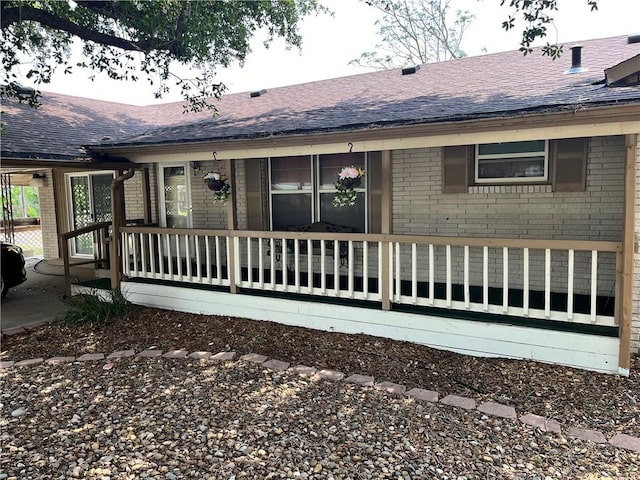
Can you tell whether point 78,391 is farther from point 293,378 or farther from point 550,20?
point 550,20

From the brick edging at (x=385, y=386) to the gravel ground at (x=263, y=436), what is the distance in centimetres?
8

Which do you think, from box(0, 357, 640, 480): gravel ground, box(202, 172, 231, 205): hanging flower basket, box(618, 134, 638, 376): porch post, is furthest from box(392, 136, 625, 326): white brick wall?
box(0, 357, 640, 480): gravel ground

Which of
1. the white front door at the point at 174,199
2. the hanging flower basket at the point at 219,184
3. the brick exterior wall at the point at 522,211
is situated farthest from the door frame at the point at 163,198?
the brick exterior wall at the point at 522,211

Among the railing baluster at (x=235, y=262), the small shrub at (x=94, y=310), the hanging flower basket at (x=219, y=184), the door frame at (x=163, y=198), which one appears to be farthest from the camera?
the door frame at (x=163, y=198)

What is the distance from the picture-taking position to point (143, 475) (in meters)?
3.03

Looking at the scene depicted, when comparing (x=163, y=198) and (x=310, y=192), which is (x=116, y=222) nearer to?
(x=163, y=198)

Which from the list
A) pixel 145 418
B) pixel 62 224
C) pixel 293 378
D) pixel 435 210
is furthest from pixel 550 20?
pixel 62 224

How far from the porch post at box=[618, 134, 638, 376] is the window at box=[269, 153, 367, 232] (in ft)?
11.9

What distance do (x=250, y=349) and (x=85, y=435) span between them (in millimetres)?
2141

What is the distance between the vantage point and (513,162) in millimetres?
6320

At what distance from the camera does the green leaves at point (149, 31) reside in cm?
658

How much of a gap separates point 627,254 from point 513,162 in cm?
229

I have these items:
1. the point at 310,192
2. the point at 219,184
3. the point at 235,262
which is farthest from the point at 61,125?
the point at 310,192

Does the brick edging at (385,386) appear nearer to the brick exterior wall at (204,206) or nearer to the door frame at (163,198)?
the brick exterior wall at (204,206)
